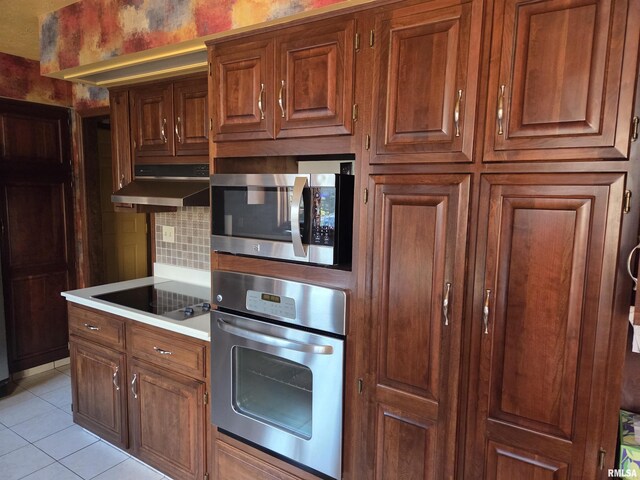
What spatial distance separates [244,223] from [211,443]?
1.10 m

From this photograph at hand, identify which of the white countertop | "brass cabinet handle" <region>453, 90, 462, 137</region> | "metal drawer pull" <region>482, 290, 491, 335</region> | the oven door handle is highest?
"brass cabinet handle" <region>453, 90, 462, 137</region>

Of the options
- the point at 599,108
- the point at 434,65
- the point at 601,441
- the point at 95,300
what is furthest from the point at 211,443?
the point at 599,108

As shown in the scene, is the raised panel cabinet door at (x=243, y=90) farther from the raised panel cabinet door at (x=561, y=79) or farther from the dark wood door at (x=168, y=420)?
the dark wood door at (x=168, y=420)

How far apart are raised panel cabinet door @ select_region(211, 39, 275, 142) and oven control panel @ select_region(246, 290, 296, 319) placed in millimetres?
663

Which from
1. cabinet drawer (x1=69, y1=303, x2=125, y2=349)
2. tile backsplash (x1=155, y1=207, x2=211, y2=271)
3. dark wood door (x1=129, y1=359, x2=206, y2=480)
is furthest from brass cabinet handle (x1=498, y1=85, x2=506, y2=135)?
cabinet drawer (x1=69, y1=303, x2=125, y2=349)

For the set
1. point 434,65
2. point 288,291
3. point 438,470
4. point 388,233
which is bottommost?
point 438,470

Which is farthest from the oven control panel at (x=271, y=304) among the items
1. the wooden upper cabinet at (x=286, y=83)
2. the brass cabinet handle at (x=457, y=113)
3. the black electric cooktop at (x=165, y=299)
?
the brass cabinet handle at (x=457, y=113)

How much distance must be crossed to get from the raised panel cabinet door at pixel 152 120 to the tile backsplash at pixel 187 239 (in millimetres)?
467

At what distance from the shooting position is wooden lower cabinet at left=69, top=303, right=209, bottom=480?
2.05 metres

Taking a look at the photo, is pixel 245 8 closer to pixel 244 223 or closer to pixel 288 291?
pixel 244 223

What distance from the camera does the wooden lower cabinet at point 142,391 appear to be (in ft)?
6.74

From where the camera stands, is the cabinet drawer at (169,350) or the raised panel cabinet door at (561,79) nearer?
the raised panel cabinet door at (561,79)

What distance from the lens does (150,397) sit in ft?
7.30

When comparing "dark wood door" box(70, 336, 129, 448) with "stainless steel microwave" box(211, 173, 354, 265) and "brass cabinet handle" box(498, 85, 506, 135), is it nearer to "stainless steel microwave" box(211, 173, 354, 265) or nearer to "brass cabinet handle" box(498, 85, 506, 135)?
"stainless steel microwave" box(211, 173, 354, 265)
